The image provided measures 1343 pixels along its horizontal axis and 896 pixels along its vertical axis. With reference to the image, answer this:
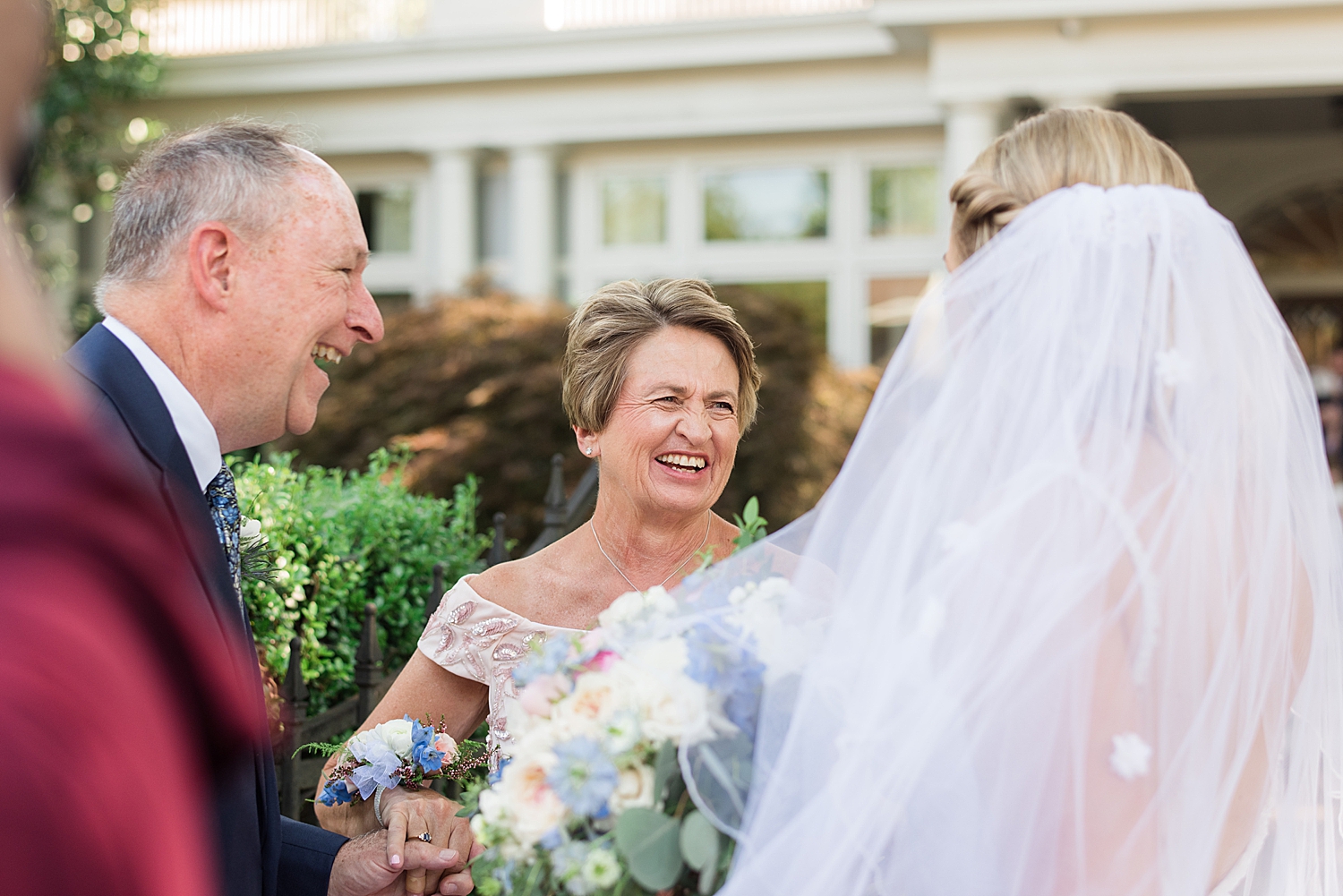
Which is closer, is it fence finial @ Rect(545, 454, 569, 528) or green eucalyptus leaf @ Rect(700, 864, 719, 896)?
green eucalyptus leaf @ Rect(700, 864, 719, 896)

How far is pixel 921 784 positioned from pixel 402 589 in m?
3.21

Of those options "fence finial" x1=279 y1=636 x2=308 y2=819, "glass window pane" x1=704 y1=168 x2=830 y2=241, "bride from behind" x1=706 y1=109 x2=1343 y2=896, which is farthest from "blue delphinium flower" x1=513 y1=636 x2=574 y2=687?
"glass window pane" x1=704 y1=168 x2=830 y2=241

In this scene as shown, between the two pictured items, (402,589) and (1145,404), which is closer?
(1145,404)

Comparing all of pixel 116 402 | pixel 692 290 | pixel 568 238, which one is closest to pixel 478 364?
pixel 568 238

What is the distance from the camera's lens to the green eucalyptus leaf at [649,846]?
170 cm

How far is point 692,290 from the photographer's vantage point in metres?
3.04

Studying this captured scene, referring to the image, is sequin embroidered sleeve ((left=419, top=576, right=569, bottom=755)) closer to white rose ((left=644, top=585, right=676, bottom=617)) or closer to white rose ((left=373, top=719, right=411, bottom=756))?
white rose ((left=373, top=719, right=411, bottom=756))

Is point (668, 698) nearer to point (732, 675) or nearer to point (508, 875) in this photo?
point (732, 675)

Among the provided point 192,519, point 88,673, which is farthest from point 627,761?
point 88,673

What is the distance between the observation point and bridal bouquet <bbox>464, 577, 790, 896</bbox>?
5.62 ft

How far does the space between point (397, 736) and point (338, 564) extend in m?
1.96

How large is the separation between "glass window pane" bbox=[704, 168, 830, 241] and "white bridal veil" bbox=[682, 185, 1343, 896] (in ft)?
34.1

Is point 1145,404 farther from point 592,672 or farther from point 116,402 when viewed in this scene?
point 116,402

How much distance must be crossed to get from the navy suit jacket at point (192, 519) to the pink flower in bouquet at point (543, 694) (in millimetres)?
436
